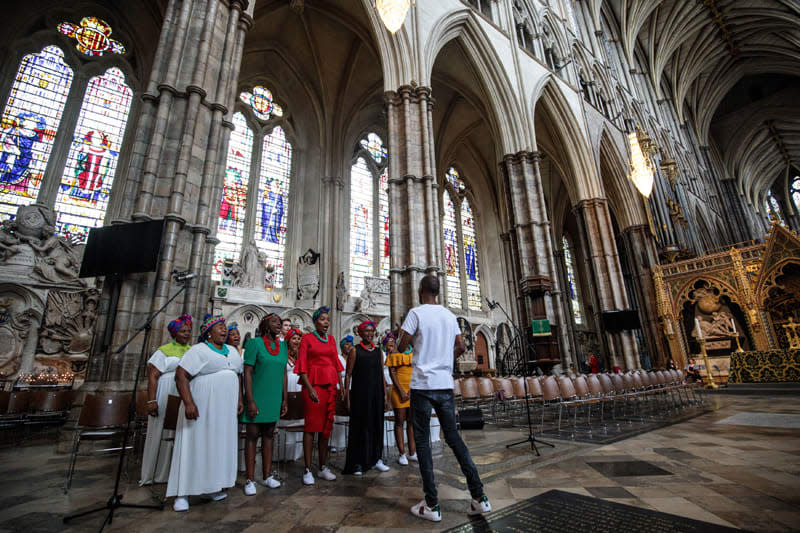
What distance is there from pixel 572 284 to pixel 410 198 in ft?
59.0

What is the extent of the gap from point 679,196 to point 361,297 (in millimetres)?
20017

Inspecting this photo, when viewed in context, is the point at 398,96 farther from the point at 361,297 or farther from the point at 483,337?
the point at 483,337

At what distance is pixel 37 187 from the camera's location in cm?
951

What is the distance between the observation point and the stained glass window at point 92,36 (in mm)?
11164

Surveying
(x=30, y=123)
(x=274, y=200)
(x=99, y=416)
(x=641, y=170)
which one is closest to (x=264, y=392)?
(x=99, y=416)

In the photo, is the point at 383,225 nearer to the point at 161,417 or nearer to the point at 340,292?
the point at 340,292

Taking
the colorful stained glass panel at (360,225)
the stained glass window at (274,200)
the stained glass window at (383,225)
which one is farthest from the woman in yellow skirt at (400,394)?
the stained glass window at (383,225)

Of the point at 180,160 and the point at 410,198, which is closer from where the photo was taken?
the point at 180,160

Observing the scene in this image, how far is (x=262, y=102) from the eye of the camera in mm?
14852

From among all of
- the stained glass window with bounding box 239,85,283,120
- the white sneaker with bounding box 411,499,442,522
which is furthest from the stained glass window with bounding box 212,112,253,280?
the white sneaker with bounding box 411,499,442,522

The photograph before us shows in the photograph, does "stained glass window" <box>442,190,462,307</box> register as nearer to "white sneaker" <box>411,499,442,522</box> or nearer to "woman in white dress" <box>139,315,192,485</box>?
"woman in white dress" <box>139,315,192,485</box>

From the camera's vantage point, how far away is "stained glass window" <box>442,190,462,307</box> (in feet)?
59.2

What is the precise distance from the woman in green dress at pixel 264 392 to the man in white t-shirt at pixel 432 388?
1159 millimetres

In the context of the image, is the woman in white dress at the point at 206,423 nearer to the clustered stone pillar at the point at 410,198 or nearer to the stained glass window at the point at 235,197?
the clustered stone pillar at the point at 410,198
